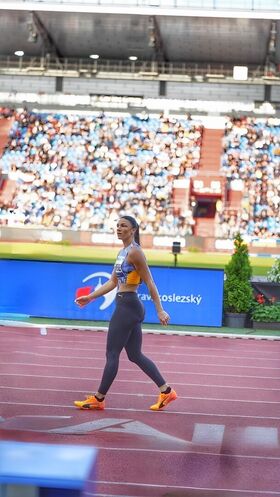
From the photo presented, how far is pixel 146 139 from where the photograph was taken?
42875mm

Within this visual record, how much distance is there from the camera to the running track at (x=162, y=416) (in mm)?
6395

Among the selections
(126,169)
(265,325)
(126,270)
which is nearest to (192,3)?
(126,169)

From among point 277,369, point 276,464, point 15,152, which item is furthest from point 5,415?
point 15,152

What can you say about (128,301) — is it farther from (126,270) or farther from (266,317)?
(266,317)

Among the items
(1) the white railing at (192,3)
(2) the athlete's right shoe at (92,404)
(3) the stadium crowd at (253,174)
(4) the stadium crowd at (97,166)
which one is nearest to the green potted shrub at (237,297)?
(2) the athlete's right shoe at (92,404)

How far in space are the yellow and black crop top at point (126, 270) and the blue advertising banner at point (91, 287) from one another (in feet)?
27.3

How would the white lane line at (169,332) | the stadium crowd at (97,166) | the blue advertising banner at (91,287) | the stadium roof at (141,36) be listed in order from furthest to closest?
the stadium roof at (141,36)
the stadium crowd at (97,166)
the blue advertising banner at (91,287)
the white lane line at (169,332)

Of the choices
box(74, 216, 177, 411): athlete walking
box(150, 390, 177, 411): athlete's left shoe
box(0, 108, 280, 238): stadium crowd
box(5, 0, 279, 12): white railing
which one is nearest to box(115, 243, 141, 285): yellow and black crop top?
box(74, 216, 177, 411): athlete walking

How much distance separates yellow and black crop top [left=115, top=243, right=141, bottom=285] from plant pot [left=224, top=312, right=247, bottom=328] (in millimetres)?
9019

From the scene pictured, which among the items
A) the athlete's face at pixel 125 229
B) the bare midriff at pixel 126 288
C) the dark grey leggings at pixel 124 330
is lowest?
the dark grey leggings at pixel 124 330

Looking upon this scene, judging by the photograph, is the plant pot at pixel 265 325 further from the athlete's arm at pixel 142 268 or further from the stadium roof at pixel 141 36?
the stadium roof at pixel 141 36

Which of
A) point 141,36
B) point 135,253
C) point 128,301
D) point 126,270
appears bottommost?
point 128,301

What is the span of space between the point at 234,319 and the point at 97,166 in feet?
80.8

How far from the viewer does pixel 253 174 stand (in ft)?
131
